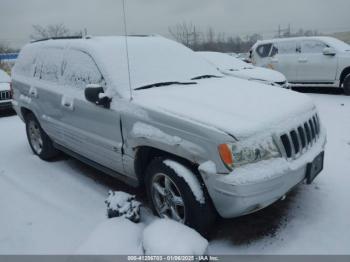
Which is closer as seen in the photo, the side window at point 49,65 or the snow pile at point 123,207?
the snow pile at point 123,207

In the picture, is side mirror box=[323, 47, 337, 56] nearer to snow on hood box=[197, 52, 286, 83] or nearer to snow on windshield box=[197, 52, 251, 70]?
snow on hood box=[197, 52, 286, 83]

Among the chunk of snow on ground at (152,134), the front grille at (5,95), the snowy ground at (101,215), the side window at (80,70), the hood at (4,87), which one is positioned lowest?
the snowy ground at (101,215)

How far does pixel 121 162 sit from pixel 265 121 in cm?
150

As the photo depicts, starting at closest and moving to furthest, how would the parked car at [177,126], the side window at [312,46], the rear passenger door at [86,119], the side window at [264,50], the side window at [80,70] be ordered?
the parked car at [177,126]
the rear passenger door at [86,119]
the side window at [80,70]
the side window at [312,46]
the side window at [264,50]

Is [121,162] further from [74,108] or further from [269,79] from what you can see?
[269,79]

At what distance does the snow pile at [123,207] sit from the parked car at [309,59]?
803 cm

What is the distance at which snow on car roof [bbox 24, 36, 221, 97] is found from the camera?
367 cm

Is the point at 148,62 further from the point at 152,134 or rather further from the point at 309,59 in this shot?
the point at 309,59

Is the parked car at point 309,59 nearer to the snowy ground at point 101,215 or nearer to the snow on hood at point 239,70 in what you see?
the snow on hood at point 239,70

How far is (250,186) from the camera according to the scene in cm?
260

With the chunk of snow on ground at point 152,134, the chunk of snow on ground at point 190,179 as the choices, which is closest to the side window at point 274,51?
the chunk of snow on ground at point 152,134

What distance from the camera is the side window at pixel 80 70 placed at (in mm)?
3820

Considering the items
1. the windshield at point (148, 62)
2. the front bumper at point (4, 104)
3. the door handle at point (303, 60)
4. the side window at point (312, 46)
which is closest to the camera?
the windshield at point (148, 62)

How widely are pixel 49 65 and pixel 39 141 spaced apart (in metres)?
1.26
